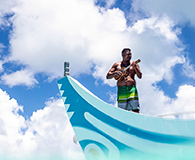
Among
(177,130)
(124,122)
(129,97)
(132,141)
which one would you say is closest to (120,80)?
(129,97)

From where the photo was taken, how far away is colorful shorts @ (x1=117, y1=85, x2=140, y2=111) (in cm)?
469

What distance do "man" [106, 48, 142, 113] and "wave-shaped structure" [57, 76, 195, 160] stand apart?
499 mm

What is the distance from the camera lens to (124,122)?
13.8 feet

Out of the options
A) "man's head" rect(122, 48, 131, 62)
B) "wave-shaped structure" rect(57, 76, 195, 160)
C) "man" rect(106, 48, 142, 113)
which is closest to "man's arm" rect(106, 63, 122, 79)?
"man" rect(106, 48, 142, 113)

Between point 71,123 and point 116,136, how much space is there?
130cm

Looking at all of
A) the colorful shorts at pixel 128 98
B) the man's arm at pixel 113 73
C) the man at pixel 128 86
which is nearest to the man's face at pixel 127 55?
the man at pixel 128 86

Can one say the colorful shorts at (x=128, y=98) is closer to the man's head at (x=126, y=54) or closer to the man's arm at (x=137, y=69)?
the man's arm at (x=137, y=69)

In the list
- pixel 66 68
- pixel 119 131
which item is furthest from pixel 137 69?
pixel 66 68

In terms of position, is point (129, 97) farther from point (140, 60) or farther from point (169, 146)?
point (169, 146)

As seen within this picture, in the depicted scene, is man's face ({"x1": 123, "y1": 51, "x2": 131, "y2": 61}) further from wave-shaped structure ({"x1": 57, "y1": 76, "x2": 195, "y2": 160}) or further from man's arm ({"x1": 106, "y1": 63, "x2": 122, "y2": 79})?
wave-shaped structure ({"x1": 57, "y1": 76, "x2": 195, "y2": 160})

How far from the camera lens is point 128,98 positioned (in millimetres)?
4766

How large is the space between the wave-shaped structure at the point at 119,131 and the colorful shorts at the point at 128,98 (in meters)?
0.47

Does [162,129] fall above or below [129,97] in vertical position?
below

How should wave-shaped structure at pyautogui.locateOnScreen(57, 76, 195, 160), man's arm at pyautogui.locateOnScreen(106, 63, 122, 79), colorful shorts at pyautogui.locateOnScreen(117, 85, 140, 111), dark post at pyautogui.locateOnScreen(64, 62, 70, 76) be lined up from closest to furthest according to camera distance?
wave-shaped structure at pyautogui.locateOnScreen(57, 76, 195, 160), colorful shorts at pyautogui.locateOnScreen(117, 85, 140, 111), man's arm at pyautogui.locateOnScreen(106, 63, 122, 79), dark post at pyautogui.locateOnScreen(64, 62, 70, 76)
